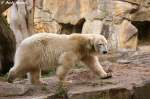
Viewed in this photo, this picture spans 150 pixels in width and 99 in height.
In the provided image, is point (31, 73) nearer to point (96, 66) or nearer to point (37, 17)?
point (96, 66)

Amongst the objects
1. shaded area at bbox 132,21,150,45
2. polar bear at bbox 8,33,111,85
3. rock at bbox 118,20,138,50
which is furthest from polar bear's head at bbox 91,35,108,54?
shaded area at bbox 132,21,150,45

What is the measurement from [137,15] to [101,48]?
7962 millimetres

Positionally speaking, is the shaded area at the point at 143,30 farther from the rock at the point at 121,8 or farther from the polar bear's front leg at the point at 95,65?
the polar bear's front leg at the point at 95,65

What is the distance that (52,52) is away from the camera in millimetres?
5652

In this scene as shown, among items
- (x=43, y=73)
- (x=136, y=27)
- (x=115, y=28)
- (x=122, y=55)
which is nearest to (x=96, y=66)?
(x=43, y=73)

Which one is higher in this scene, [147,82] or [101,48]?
[101,48]

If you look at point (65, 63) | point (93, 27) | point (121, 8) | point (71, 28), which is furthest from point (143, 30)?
point (65, 63)

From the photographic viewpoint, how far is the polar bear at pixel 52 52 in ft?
18.1

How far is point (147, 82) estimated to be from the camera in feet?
19.9

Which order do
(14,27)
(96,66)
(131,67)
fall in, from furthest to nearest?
(14,27) → (131,67) → (96,66)

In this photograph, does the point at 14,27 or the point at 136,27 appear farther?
the point at 136,27

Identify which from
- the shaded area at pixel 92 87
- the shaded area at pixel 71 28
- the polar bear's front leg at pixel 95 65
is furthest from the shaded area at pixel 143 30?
the polar bear's front leg at pixel 95 65

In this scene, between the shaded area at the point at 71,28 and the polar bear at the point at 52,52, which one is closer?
the polar bear at the point at 52,52

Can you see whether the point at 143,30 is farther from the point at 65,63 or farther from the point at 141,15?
the point at 65,63
